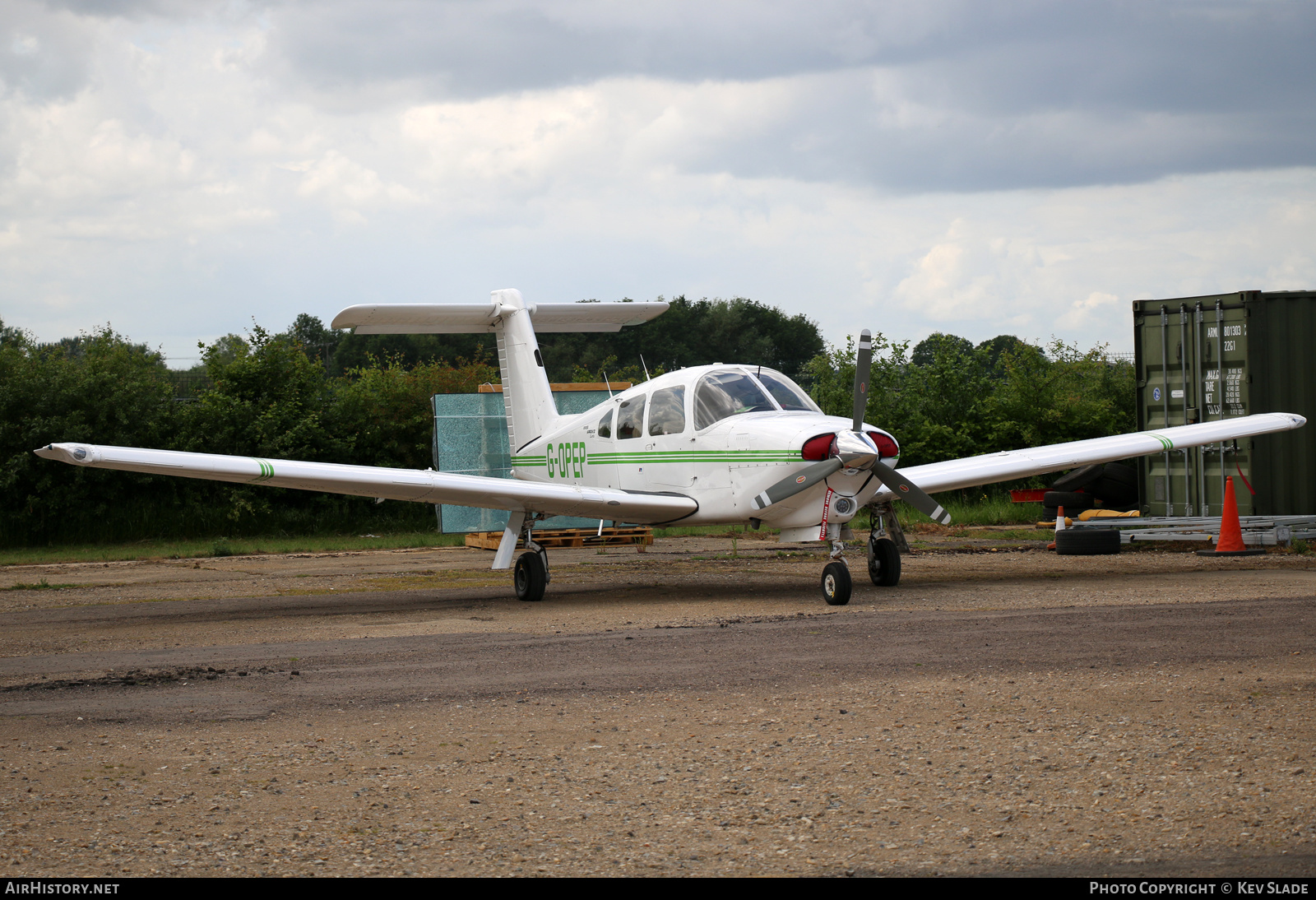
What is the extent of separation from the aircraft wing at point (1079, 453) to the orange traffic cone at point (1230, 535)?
3.54 ft

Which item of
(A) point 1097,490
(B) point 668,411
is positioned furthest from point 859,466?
(A) point 1097,490

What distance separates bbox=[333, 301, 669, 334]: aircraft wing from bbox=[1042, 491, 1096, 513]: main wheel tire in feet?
24.2

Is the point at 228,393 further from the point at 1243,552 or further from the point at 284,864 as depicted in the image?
the point at 284,864

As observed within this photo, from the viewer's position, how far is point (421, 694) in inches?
259

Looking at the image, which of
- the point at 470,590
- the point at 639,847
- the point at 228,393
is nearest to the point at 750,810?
the point at 639,847

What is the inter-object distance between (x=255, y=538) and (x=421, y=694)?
18.2 meters

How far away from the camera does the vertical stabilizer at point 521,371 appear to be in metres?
15.9

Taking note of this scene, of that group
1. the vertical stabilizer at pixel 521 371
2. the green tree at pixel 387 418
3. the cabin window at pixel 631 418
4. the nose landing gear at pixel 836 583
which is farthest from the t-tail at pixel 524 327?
the green tree at pixel 387 418

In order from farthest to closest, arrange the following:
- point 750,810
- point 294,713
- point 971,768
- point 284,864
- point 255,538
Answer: point 255,538
point 294,713
point 971,768
point 750,810
point 284,864

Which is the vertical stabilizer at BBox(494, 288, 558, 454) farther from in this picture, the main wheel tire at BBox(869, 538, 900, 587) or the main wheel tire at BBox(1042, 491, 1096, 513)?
the main wheel tire at BBox(1042, 491, 1096, 513)

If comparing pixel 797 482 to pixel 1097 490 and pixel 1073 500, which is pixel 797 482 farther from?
pixel 1097 490

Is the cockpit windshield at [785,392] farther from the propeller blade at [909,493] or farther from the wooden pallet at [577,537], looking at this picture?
the wooden pallet at [577,537]

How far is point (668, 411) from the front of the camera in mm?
12711

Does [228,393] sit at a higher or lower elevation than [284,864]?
higher
